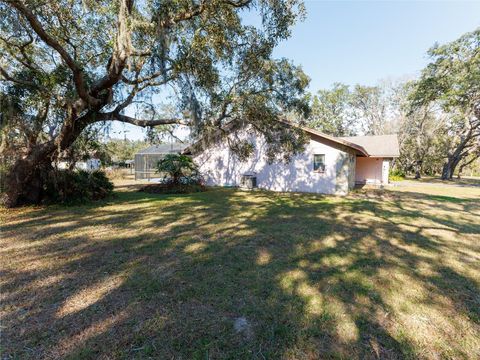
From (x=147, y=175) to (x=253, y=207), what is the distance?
572 inches

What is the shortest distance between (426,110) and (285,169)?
19872 mm

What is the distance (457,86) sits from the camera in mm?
19438

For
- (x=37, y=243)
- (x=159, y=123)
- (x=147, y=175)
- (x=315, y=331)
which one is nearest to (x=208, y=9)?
(x=159, y=123)

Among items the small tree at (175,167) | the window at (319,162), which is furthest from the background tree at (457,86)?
the small tree at (175,167)

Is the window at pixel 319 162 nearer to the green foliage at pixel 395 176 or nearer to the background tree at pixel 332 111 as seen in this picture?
the green foliage at pixel 395 176

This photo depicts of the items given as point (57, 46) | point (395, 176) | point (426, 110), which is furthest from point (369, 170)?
point (57, 46)

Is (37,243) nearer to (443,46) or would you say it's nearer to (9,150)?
(9,150)

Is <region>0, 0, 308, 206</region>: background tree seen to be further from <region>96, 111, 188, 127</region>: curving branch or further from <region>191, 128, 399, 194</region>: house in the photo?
<region>191, 128, 399, 194</region>: house

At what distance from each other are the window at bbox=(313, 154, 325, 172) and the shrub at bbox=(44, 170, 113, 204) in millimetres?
10238

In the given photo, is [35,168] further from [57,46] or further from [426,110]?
[426,110]

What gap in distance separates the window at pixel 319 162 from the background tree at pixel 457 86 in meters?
15.9

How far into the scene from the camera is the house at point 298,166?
11.9 meters

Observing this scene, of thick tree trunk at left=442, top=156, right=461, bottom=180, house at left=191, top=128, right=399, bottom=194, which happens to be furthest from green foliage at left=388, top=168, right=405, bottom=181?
house at left=191, top=128, right=399, bottom=194

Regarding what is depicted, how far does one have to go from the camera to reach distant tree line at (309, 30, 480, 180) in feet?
63.1
